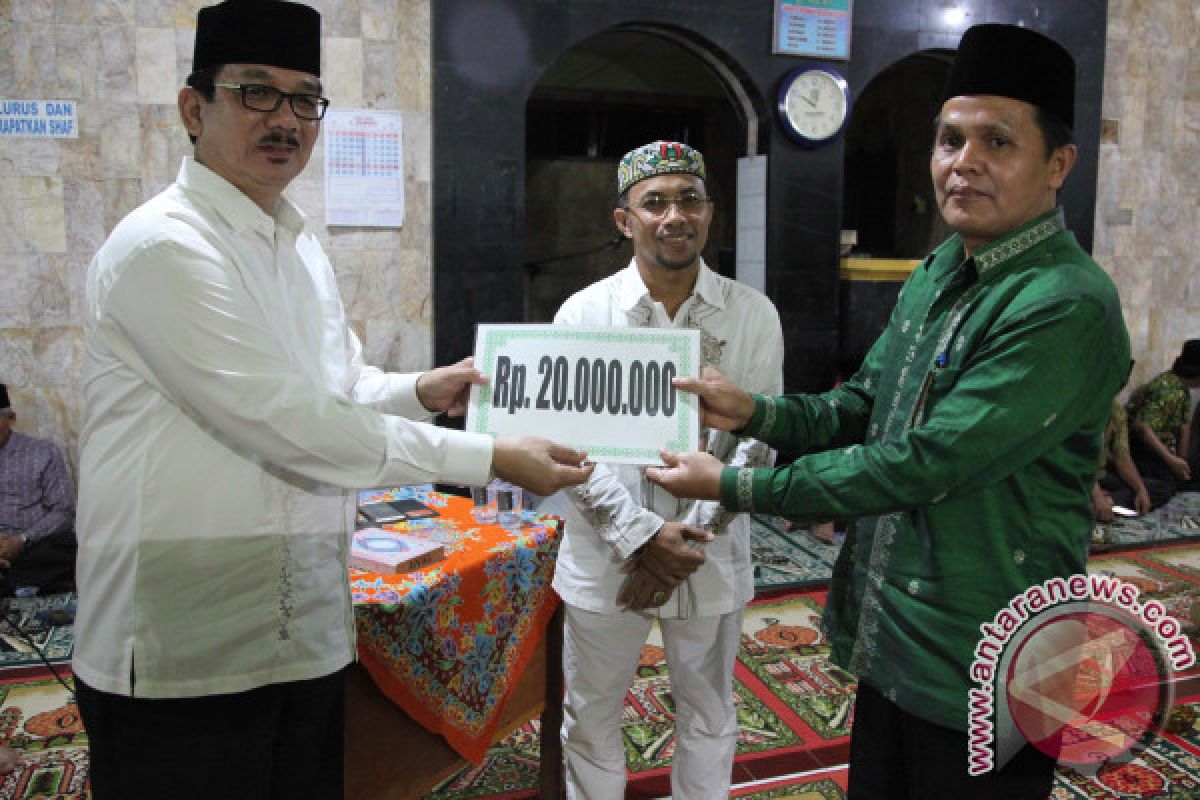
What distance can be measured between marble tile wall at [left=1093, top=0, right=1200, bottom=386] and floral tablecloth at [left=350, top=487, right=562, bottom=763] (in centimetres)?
612

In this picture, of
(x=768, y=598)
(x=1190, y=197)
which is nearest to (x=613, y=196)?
(x=1190, y=197)

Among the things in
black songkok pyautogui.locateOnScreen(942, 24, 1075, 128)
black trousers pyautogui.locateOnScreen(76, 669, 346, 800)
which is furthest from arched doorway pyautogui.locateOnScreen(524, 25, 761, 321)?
black trousers pyautogui.locateOnScreen(76, 669, 346, 800)

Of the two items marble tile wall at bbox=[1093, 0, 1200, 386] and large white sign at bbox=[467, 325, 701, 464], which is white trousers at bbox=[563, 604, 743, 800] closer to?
large white sign at bbox=[467, 325, 701, 464]

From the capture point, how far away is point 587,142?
1001cm

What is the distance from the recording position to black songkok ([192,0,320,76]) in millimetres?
1775

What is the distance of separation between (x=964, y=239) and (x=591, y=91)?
841cm

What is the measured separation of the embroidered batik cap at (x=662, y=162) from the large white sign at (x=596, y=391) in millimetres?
658

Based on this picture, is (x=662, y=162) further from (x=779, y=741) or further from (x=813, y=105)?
(x=813, y=105)

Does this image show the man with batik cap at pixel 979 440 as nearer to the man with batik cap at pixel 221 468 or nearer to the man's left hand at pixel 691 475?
the man's left hand at pixel 691 475

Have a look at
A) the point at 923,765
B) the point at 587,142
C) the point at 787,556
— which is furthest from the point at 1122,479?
the point at 587,142

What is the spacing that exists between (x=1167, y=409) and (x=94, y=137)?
7.22 meters

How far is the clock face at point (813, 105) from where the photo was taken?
6219mm

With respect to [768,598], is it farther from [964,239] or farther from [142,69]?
[142,69]

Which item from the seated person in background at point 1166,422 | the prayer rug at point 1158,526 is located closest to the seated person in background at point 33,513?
the prayer rug at point 1158,526
